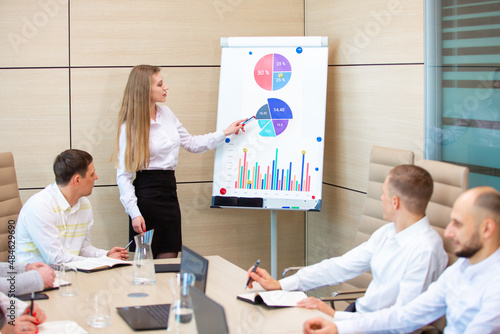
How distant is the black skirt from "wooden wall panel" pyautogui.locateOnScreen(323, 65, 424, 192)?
1.30 metres

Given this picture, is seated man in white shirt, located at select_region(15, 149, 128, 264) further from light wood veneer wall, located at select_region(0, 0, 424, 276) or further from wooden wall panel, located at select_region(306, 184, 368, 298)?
wooden wall panel, located at select_region(306, 184, 368, 298)

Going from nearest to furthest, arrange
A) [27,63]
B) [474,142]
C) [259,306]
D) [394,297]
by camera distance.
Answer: [259,306]
[394,297]
[474,142]
[27,63]

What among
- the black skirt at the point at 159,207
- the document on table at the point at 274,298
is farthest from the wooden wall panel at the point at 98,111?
the document on table at the point at 274,298

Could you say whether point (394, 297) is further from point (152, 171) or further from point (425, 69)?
point (152, 171)

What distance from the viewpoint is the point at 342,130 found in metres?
4.65

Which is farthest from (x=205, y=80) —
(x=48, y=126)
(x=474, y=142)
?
(x=474, y=142)

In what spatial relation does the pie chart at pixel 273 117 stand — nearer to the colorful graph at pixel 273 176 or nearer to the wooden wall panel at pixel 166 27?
the colorful graph at pixel 273 176

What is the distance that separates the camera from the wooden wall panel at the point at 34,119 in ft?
14.9

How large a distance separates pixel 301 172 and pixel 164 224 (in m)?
1.06

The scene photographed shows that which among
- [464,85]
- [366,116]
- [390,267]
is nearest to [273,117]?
[366,116]

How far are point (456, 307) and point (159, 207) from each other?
95.8 inches

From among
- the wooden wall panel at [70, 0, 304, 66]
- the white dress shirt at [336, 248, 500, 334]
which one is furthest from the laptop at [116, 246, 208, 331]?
Result: the wooden wall panel at [70, 0, 304, 66]

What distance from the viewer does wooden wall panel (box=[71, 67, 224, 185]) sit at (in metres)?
4.69

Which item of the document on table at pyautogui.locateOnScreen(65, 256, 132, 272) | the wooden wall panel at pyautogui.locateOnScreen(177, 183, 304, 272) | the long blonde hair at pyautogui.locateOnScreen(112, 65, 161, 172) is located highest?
the long blonde hair at pyautogui.locateOnScreen(112, 65, 161, 172)
